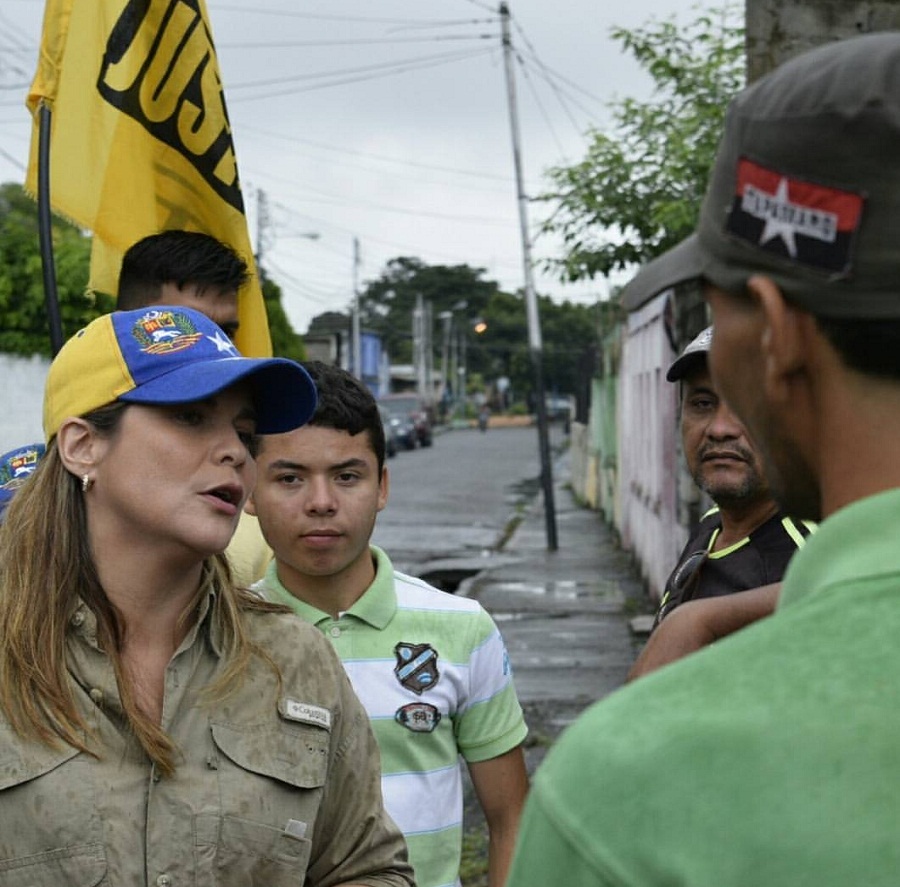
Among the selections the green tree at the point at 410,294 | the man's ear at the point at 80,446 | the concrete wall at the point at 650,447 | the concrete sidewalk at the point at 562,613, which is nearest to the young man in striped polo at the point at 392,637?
the man's ear at the point at 80,446

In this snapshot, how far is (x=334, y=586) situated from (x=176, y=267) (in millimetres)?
1081

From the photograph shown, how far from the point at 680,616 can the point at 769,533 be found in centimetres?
104

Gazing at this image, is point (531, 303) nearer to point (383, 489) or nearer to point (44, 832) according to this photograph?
point (383, 489)

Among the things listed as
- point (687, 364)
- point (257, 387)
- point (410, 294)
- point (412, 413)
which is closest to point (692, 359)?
point (687, 364)

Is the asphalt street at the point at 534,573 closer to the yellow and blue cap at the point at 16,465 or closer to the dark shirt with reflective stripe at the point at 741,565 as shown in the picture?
the yellow and blue cap at the point at 16,465

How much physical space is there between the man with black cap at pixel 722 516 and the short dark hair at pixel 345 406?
727mm

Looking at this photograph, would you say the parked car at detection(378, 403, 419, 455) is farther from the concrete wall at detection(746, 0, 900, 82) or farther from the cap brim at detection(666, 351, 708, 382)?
the cap brim at detection(666, 351, 708, 382)

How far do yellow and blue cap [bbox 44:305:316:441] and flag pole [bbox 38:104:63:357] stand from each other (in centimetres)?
141


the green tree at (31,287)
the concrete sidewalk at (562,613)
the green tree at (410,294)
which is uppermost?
the green tree at (31,287)

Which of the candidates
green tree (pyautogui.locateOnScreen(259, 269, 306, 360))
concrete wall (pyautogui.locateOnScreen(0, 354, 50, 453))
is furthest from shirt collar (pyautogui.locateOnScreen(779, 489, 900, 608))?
green tree (pyautogui.locateOnScreen(259, 269, 306, 360))

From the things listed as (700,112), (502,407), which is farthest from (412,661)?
(502,407)

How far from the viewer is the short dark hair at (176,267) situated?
424cm

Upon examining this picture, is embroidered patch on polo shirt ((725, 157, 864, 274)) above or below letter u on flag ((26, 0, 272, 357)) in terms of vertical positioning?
above

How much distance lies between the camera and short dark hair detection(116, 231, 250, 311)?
13.9 feet
